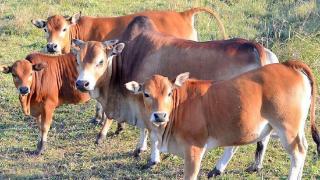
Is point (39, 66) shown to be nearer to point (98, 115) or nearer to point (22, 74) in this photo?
point (22, 74)

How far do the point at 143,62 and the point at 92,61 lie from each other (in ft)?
2.56

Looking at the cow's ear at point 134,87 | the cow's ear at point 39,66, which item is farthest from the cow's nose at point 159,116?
the cow's ear at point 39,66

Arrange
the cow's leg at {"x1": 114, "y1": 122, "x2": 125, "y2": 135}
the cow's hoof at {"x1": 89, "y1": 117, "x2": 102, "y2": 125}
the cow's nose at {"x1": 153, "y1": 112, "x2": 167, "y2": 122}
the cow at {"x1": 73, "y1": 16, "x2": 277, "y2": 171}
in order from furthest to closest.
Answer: the cow's hoof at {"x1": 89, "y1": 117, "x2": 102, "y2": 125}, the cow's leg at {"x1": 114, "y1": 122, "x2": 125, "y2": 135}, the cow at {"x1": 73, "y1": 16, "x2": 277, "y2": 171}, the cow's nose at {"x1": 153, "y1": 112, "x2": 167, "y2": 122}

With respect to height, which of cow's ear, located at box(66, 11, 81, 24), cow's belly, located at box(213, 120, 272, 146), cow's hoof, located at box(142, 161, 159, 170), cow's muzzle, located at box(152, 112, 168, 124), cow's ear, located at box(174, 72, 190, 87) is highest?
cow's ear, located at box(174, 72, 190, 87)

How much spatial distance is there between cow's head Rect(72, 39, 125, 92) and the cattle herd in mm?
11

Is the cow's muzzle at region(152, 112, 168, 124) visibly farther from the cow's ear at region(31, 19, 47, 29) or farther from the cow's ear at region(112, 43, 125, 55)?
the cow's ear at region(31, 19, 47, 29)

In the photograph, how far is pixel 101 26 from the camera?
396 inches

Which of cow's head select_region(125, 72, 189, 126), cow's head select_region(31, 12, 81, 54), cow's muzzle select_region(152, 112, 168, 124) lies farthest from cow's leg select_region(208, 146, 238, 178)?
cow's head select_region(31, 12, 81, 54)

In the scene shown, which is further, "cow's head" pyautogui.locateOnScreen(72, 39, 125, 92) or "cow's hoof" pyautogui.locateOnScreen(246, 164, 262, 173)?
"cow's hoof" pyautogui.locateOnScreen(246, 164, 262, 173)

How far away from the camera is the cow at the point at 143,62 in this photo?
7.09m

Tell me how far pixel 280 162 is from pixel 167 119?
211cm

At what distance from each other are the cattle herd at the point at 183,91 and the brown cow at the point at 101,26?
0.10 metres

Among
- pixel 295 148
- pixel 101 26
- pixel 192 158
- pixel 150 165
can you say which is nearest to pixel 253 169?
pixel 295 148

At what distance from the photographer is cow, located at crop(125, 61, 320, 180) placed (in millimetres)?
6215
